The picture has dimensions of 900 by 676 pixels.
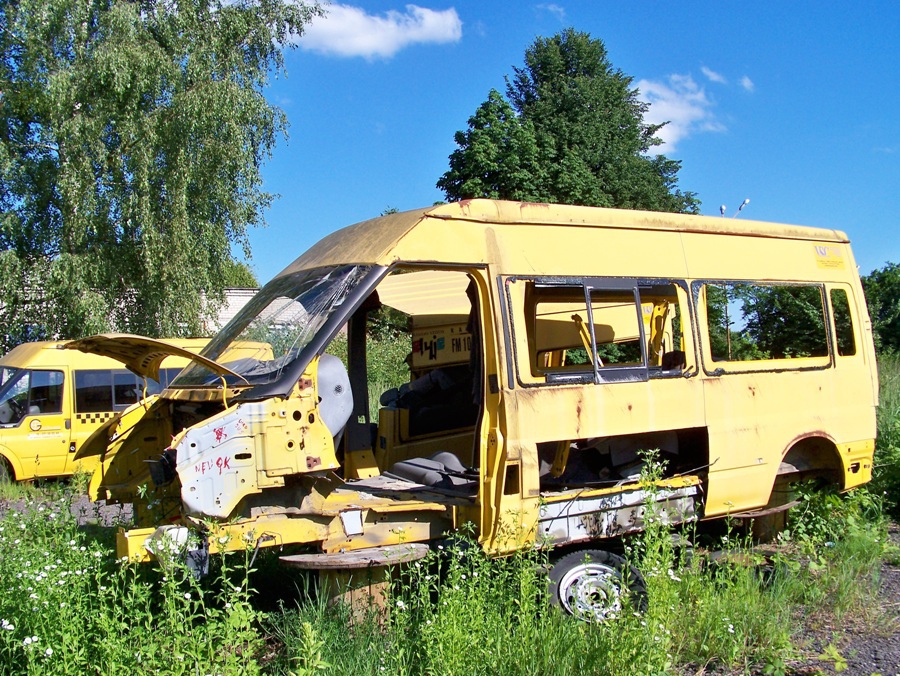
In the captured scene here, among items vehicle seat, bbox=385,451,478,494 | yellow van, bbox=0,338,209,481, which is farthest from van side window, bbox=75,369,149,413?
vehicle seat, bbox=385,451,478,494

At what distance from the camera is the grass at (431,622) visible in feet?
12.1

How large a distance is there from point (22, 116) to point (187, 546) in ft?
54.1

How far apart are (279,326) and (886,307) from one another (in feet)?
49.3

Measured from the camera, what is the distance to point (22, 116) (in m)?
17.3

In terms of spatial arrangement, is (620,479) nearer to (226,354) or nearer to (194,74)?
(226,354)

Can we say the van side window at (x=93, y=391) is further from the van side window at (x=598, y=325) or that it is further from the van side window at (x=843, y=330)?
the van side window at (x=843, y=330)

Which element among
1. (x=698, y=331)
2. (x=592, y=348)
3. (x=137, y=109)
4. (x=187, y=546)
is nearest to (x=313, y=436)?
(x=187, y=546)

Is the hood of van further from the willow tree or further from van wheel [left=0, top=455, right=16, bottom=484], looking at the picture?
the willow tree

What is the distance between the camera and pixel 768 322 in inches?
303

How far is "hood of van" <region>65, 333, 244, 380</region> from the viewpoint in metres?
4.73

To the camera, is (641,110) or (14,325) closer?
(14,325)

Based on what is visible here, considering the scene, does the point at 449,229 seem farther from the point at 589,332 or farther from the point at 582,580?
the point at 582,580

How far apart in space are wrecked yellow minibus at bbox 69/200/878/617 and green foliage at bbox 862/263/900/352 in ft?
32.0

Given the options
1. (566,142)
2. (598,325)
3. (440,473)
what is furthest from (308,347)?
(566,142)
